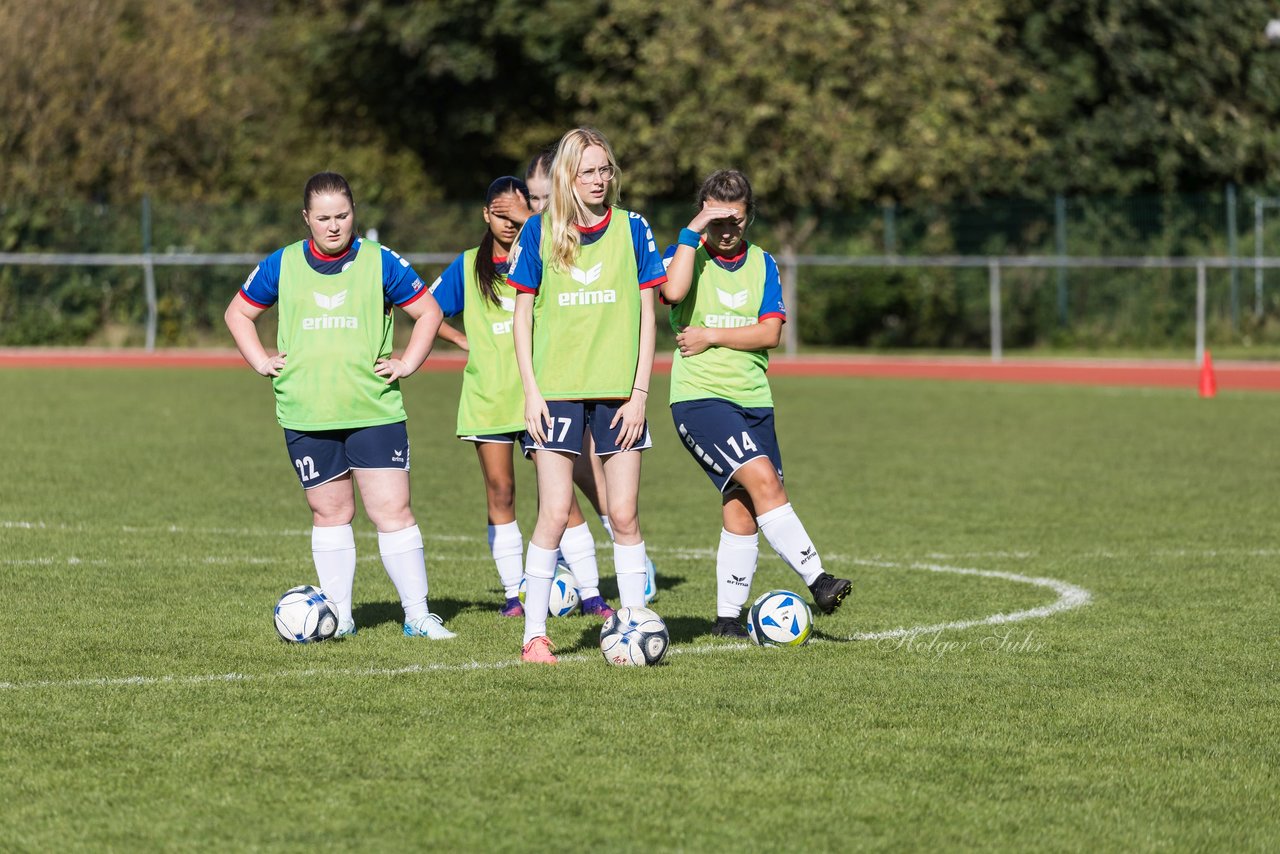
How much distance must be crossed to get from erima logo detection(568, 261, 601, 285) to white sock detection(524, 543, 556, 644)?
1.02 meters

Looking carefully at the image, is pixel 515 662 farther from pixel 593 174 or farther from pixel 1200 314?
pixel 1200 314

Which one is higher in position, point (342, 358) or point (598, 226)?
point (598, 226)

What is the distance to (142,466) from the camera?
46.4 ft

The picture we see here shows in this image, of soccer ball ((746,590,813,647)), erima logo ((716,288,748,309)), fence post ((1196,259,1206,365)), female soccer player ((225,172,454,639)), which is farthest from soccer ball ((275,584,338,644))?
fence post ((1196,259,1206,365))

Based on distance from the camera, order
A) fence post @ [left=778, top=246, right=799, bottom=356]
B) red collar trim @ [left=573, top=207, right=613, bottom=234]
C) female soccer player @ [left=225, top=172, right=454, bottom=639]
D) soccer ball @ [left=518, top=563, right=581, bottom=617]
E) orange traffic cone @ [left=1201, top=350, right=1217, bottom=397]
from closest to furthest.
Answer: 1. red collar trim @ [left=573, top=207, right=613, bottom=234]
2. female soccer player @ [left=225, top=172, right=454, bottom=639]
3. soccer ball @ [left=518, top=563, right=581, bottom=617]
4. orange traffic cone @ [left=1201, top=350, right=1217, bottom=397]
5. fence post @ [left=778, top=246, right=799, bottom=356]

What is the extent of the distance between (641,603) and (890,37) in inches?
1005

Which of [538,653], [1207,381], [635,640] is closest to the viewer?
[635,640]

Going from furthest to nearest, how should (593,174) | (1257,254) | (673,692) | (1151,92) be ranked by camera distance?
1. (1151,92)
2. (1257,254)
3. (593,174)
4. (673,692)

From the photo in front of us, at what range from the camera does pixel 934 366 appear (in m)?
28.1

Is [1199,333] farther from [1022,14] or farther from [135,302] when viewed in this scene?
[135,302]

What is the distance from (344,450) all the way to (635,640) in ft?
4.93

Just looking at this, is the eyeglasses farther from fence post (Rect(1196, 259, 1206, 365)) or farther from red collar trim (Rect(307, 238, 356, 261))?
fence post (Rect(1196, 259, 1206, 365))

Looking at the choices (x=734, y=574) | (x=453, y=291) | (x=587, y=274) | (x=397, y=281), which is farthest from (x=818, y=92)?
(x=587, y=274)

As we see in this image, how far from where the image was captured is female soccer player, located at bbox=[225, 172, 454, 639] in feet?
23.5
